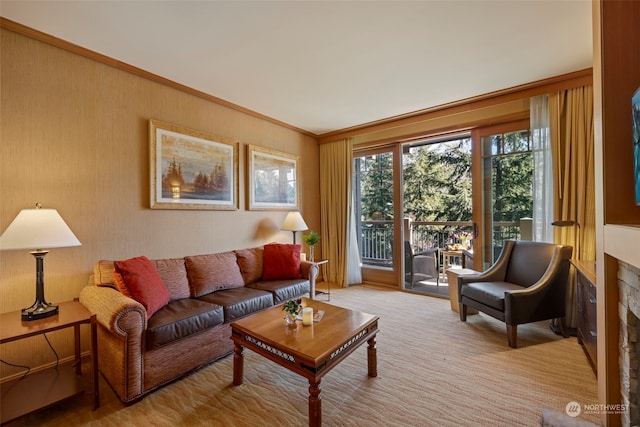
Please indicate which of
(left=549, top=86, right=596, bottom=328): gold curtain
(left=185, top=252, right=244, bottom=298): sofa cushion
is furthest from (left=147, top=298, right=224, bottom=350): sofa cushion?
(left=549, top=86, right=596, bottom=328): gold curtain

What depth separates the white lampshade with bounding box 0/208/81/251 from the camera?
5.37 ft

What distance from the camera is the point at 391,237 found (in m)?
4.43

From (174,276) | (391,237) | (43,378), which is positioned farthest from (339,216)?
(43,378)

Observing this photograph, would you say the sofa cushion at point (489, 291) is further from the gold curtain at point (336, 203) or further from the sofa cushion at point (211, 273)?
the sofa cushion at point (211, 273)

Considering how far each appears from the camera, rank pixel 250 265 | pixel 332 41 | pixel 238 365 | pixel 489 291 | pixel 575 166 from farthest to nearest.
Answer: pixel 250 265 → pixel 575 166 → pixel 489 291 → pixel 332 41 → pixel 238 365

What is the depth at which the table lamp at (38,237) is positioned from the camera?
1.65 m

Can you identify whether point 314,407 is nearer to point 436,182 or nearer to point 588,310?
point 588,310

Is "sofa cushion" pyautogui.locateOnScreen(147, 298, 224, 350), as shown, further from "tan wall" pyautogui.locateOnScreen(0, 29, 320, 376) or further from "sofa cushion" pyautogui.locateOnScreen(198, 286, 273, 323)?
"tan wall" pyautogui.locateOnScreen(0, 29, 320, 376)

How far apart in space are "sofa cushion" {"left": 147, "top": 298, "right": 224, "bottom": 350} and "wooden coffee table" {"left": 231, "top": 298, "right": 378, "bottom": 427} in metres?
0.37

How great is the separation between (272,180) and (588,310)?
3.62m

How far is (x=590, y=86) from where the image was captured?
2.67m

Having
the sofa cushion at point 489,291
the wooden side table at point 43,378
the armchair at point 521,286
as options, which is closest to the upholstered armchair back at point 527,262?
the armchair at point 521,286

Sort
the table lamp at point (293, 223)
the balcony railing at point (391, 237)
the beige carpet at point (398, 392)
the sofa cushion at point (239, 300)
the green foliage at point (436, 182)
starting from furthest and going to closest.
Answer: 1. the green foliage at point (436, 182)
2. the balcony railing at point (391, 237)
3. the table lamp at point (293, 223)
4. the sofa cushion at point (239, 300)
5. the beige carpet at point (398, 392)

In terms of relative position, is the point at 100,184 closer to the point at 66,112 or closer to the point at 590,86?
the point at 66,112
